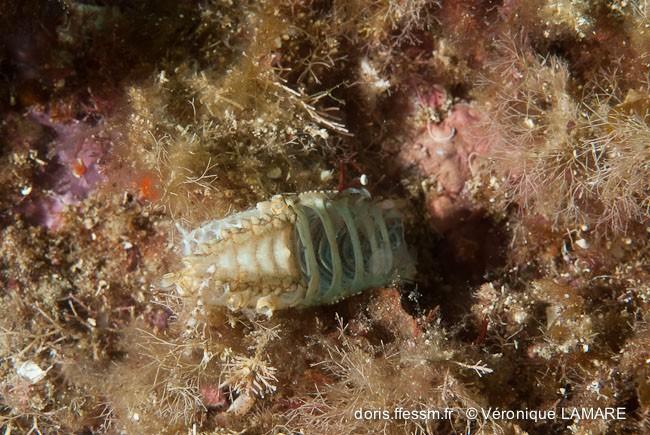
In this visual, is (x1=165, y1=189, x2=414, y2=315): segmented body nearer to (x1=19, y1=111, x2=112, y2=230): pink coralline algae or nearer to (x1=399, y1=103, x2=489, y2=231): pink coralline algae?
(x1=399, y1=103, x2=489, y2=231): pink coralline algae

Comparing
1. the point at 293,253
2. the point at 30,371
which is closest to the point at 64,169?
the point at 30,371

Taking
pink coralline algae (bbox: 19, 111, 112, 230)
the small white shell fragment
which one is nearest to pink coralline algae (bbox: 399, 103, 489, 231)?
pink coralline algae (bbox: 19, 111, 112, 230)

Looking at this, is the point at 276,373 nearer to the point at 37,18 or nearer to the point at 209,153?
the point at 209,153

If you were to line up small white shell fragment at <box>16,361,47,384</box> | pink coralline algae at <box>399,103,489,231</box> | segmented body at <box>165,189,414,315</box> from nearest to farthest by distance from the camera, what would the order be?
segmented body at <box>165,189,414,315</box> < small white shell fragment at <box>16,361,47,384</box> < pink coralline algae at <box>399,103,489,231</box>

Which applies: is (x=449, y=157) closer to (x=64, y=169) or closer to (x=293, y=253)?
(x=293, y=253)

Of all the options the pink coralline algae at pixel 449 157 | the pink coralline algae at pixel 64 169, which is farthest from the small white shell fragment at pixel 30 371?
the pink coralline algae at pixel 449 157

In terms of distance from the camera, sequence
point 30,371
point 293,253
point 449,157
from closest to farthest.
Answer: point 293,253
point 30,371
point 449,157

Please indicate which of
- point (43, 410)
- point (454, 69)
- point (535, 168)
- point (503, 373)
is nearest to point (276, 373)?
point (503, 373)
